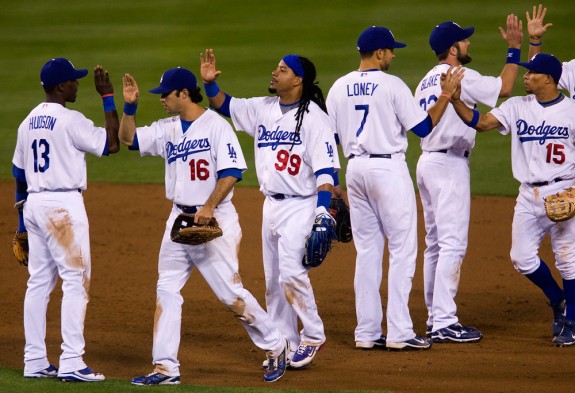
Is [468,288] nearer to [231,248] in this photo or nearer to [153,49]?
[231,248]

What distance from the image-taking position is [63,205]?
650cm

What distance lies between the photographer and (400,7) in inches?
773

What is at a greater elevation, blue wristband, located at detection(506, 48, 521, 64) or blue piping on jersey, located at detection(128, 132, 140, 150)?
blue wristband, located at detection(506, 48, 521, 64)

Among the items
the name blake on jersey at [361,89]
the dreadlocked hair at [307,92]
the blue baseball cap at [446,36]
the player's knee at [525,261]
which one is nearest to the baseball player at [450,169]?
the blue baseball cap at [446,36]

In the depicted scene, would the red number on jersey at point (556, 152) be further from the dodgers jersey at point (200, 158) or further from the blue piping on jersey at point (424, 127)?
the dodgers jersey at point (200, 158)

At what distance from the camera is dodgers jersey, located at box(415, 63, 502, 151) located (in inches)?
298

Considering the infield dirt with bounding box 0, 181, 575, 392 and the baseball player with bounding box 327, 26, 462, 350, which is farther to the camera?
the baseball player with bounding box 327, 26, 462, 350

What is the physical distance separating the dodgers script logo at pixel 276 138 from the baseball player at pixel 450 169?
1.45 meters

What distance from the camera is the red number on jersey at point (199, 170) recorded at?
6.41 m

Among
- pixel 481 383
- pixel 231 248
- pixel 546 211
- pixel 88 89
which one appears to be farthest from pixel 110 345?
pixel 88 89

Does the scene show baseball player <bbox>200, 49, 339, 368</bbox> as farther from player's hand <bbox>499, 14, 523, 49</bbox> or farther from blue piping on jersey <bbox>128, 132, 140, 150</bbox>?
player's hand <bbox>499, 14, 523, 49</bbox>

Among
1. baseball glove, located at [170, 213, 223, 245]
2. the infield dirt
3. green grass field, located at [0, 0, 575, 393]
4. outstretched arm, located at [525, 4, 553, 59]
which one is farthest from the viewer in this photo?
green grass field, located at [0, 0, 575, 393]

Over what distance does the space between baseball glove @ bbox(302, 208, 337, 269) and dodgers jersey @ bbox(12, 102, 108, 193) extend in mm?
1401

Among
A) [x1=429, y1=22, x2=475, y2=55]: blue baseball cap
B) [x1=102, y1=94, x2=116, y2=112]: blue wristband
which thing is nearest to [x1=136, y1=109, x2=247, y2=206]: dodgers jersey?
[x1=102, y1=94, x2=116, y2=112]: blue wristband
